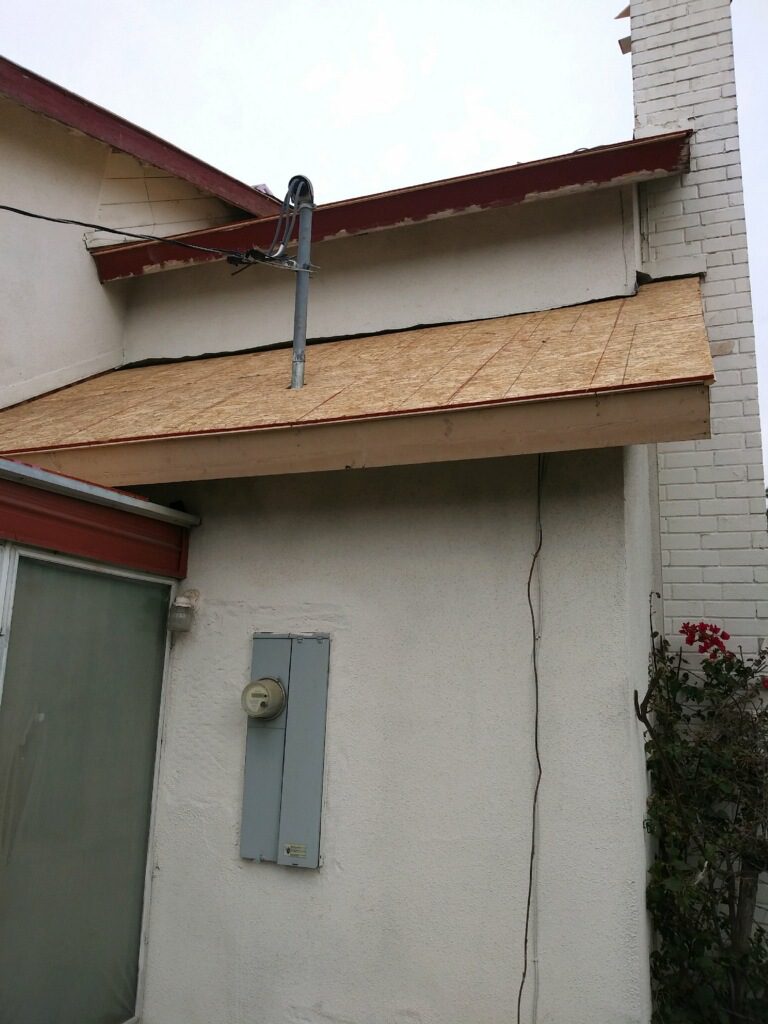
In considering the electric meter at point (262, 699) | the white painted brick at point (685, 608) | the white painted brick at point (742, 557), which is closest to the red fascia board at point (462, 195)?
the white painted brick at point (742, 557)

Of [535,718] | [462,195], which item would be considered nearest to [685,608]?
[535,718]

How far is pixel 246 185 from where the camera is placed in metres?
7.18

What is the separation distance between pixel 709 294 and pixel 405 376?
2.62m

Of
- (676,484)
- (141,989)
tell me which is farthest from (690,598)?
(141,989)

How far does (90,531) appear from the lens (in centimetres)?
398

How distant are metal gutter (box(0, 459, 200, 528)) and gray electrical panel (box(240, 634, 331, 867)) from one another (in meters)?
0.95

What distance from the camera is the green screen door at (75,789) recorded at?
3.58 metres

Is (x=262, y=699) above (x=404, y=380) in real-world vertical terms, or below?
below

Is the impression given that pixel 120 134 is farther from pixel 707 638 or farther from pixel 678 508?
pixel 707 638

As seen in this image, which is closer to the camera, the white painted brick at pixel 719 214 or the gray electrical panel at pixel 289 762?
the gray electrical panel at pixel 289 762

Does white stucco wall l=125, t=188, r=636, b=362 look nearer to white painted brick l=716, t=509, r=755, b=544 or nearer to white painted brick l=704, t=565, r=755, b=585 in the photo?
white painted brick l=716, t=509, r=755, b=544

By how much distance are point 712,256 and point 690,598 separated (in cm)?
246

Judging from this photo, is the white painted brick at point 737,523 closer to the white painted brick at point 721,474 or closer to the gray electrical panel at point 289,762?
the white painted brick at point 721,474

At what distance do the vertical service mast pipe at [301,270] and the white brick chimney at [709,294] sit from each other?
2.49m
